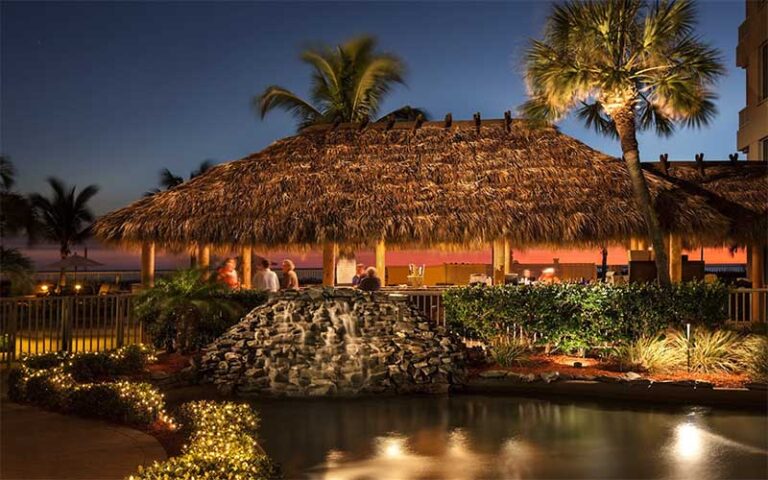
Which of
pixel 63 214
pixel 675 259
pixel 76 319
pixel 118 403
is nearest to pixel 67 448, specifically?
pixel 118 403

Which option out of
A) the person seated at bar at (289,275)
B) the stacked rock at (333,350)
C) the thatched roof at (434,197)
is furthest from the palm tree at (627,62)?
the person seated at bar at (289,275)

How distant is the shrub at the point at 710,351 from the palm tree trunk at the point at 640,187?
4.02 feet

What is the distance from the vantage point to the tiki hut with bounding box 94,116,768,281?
51.6 feet

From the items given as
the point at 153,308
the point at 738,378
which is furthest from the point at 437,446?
the point at 153,308

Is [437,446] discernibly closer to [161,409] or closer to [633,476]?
[633,476]

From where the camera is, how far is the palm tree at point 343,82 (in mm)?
23016

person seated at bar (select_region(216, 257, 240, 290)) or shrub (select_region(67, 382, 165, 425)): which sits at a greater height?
person seated at bar (select_region(216, 257, 240, 290))

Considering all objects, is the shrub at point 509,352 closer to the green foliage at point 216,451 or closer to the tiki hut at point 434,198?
the tiki hut at point 434,198

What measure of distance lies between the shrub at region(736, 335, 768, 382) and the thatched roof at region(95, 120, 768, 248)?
3810mm

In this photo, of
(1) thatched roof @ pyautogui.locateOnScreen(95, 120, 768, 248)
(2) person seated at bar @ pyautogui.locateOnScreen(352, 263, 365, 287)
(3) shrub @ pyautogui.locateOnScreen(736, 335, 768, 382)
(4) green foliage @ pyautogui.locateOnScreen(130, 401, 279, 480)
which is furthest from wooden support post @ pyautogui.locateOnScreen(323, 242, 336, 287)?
(4) green foliage @ pyautogui.locateOnScreen(130, 401, 279, 480)

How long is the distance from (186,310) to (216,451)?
25.3 feet

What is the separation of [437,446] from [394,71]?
55.6 feet

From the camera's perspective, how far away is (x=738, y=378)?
11586 mm

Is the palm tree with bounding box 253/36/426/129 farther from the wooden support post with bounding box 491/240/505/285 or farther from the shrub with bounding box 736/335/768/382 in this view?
the shrub with bounding box 736/335/768/382
